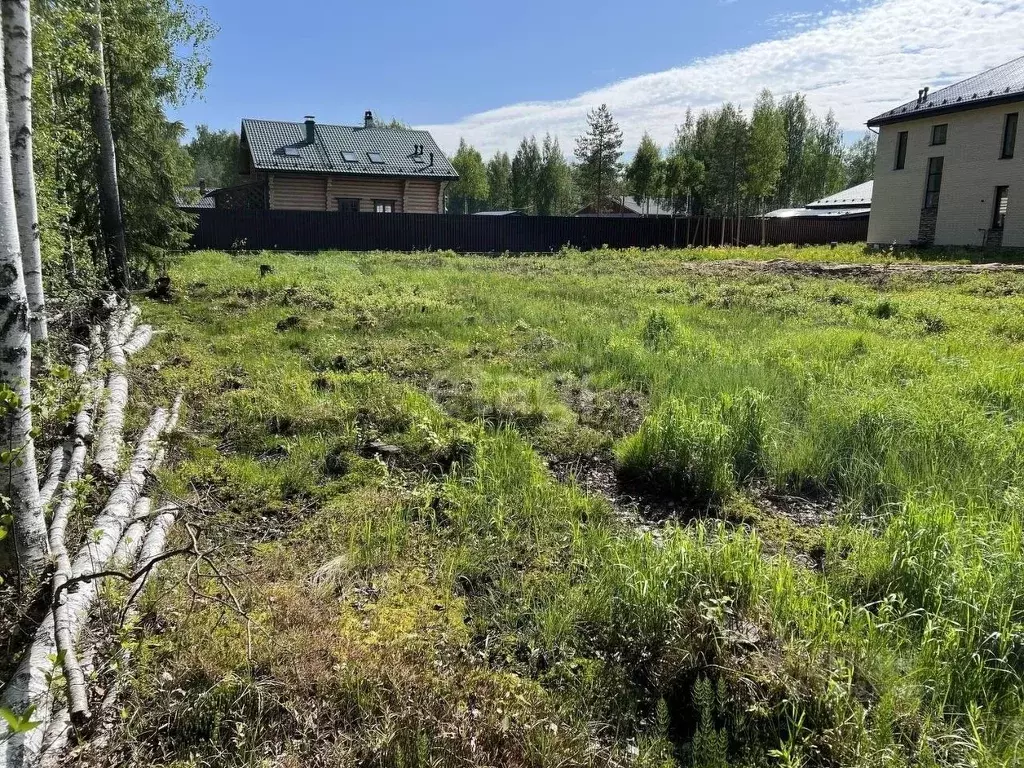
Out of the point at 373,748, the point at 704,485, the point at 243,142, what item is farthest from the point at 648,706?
the point at 243,142

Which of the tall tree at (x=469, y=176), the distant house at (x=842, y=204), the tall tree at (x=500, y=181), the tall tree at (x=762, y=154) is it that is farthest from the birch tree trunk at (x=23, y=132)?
the tall tree at (x=500, y=181)

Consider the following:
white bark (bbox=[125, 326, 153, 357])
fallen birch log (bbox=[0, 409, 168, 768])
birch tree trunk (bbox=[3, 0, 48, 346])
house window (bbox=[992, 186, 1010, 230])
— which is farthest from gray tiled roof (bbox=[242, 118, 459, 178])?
fallen birch log (bbox=[0, 409, 168, 768])

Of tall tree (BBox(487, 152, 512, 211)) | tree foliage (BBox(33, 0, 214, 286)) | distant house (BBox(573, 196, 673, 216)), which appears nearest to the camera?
tree foliage (BBox(33, 0, 214, 286))

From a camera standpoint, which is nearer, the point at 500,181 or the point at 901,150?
the point at 901,150

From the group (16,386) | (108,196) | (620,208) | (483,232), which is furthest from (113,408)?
(620,208)

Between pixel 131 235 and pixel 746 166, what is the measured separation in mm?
30078

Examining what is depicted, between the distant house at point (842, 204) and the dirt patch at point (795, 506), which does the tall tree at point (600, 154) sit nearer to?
the distant house at point (842, 204)

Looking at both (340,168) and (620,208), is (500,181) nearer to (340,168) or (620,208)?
(620,208)

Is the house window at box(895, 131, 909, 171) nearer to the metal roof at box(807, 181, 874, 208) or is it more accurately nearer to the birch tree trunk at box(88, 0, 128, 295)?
the metal roof at box(807, 181, 874, 208)

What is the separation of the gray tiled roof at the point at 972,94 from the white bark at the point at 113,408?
27202 mm

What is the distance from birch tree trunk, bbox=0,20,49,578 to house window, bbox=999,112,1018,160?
1139 inches

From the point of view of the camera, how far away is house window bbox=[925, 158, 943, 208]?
25.3 meters

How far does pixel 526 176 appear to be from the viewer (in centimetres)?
6406

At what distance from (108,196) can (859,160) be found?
7851cm
